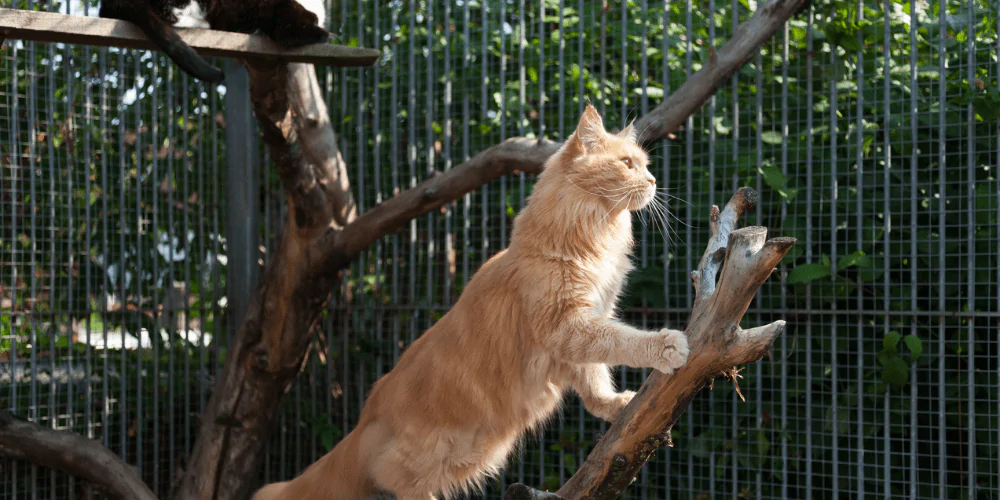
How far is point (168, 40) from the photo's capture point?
10.1 ft

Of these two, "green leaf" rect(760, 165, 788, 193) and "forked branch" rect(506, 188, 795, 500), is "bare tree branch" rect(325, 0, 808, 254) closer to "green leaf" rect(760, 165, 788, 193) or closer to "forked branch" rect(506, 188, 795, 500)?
"green leaf" rect(760, 165, 788, 193)

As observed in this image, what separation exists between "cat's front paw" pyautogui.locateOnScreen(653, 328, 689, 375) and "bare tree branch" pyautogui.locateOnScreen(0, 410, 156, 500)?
302 cm

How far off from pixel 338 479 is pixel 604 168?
145 cm

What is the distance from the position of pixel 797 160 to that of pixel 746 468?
1481mm

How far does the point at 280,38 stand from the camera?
334cm

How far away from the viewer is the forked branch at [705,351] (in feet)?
7.04

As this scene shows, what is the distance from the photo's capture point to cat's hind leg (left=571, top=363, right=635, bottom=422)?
8.90 ft

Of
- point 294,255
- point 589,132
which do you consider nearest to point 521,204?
point 294,255

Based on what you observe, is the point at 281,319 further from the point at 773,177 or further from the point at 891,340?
the point at 891,340

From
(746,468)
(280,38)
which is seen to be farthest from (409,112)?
(746,468)

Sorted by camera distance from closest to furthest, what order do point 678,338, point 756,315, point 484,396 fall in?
point 678,338 → point 484,396 → point 756,315

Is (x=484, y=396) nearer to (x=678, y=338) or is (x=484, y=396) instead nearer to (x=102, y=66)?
(x=678, y=338)

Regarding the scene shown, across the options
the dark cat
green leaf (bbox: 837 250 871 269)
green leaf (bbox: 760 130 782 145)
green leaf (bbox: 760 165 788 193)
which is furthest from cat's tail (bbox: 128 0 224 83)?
green leaf (bbox: 837 250 871 269)

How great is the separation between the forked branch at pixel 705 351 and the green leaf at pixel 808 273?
3.83 feet
